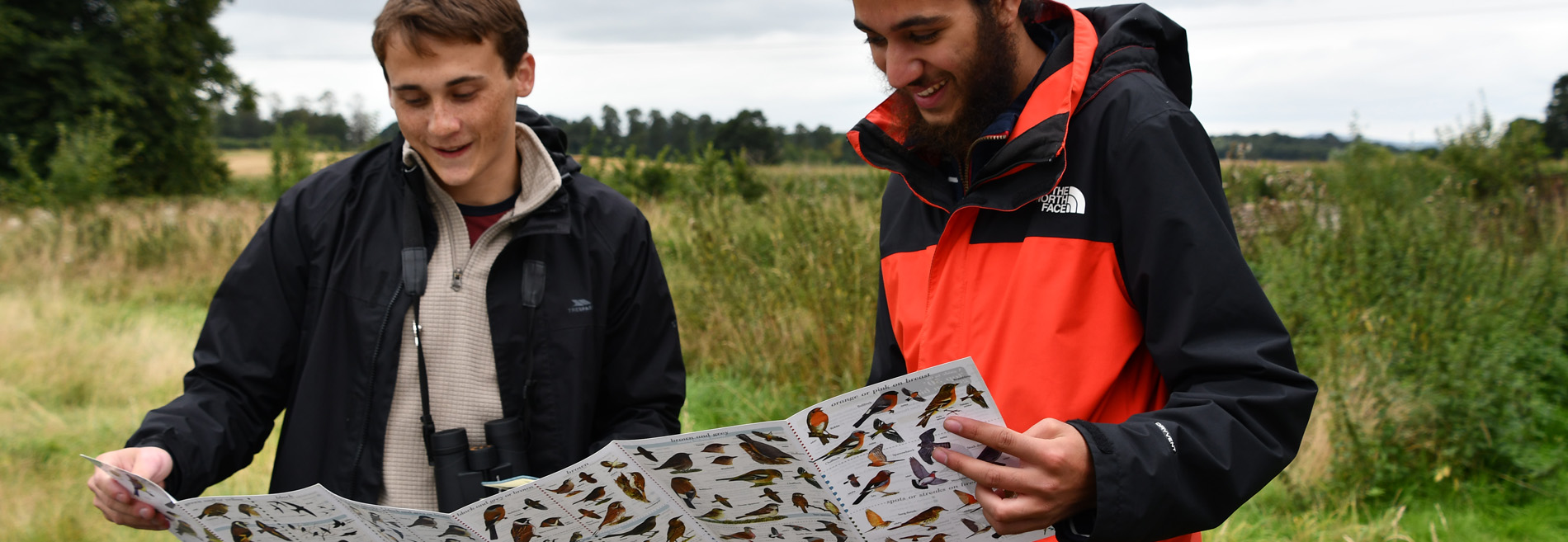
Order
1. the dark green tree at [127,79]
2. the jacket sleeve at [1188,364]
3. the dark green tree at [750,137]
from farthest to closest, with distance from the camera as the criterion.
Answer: the dark green tree at [127,79] → the dark green tree at [750,137] → the jacket sleeve at [1188,364]

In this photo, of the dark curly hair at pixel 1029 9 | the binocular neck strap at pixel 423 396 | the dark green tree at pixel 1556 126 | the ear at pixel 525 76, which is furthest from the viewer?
the dark green tree at pixel 1556 126

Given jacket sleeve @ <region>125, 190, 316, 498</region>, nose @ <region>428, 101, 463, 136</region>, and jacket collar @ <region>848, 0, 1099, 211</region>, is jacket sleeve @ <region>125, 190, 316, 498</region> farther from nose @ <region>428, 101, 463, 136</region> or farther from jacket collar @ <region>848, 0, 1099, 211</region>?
jacket collar @ <region>848, 0, 1099, 211</region>

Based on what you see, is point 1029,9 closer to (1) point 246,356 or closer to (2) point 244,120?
(1) point 246,356

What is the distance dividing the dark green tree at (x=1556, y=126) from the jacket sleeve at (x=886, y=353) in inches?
435

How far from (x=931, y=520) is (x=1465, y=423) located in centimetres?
443

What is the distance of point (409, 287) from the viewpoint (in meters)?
2.01

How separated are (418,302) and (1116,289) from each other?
1.41 m

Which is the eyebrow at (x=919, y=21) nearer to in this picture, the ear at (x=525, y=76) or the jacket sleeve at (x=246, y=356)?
the ear at (x=525, y=76)

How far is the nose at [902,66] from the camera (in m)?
1.72

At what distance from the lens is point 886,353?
6.55ft

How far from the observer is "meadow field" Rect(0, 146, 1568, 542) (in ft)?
14.5

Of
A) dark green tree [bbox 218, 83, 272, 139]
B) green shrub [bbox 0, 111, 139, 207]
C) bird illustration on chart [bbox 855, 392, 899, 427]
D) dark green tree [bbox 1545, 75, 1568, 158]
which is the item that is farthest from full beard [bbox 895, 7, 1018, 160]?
dark green tree [bbox 218, 83, 272, 139]

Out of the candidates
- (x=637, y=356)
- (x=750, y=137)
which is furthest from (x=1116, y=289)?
(x=750, y=137)

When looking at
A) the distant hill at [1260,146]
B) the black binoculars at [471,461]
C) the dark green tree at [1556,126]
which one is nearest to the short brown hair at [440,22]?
the black binoculars at [471,461]
